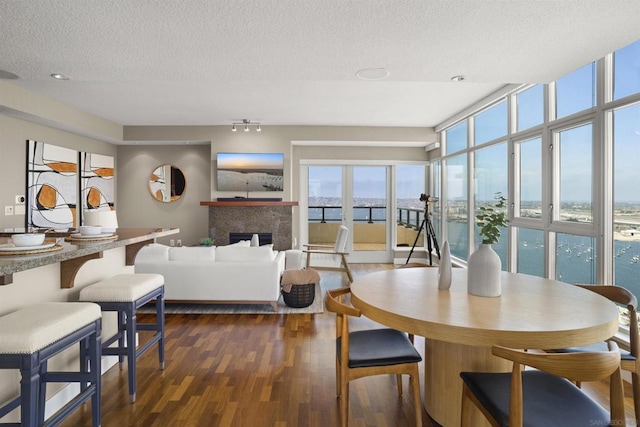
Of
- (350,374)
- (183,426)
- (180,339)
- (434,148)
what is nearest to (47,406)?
(183,426)

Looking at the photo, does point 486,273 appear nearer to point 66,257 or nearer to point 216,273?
point 66,257

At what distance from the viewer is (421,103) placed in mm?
4957

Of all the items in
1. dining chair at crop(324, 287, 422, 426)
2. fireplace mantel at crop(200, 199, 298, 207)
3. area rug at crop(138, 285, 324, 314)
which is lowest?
area rug at crop(138, 285, 324, 314)

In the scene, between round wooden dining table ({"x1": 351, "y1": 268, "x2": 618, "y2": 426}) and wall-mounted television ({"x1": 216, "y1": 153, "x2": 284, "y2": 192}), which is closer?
round wooden dining table ({"x1": 351, "y1": 268, "x2": 618, "y2": 426})

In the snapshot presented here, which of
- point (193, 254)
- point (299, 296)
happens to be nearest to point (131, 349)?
point (193, 254)

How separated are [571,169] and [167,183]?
6.37m

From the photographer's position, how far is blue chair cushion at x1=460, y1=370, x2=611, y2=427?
4.09ft

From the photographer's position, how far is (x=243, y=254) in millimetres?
4016

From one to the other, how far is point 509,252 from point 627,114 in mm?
1980

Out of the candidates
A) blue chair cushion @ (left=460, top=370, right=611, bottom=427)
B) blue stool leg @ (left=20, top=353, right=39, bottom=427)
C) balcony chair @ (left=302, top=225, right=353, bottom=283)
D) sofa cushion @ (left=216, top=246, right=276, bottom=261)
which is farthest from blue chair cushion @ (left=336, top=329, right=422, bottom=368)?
balcony chair @ (left=302, top=225, right=353, bottom=283)

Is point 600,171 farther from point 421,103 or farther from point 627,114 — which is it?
point 421,103

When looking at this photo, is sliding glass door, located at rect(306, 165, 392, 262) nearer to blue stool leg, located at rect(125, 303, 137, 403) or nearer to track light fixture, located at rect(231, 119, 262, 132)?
track light fixture, located at rect(231, 119, 262, 132)

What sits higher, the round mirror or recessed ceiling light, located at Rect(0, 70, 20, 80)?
recessed ceiling light, located at Rect(0, 70, 20, 80)

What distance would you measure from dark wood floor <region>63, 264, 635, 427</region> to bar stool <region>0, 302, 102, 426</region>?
429mm
